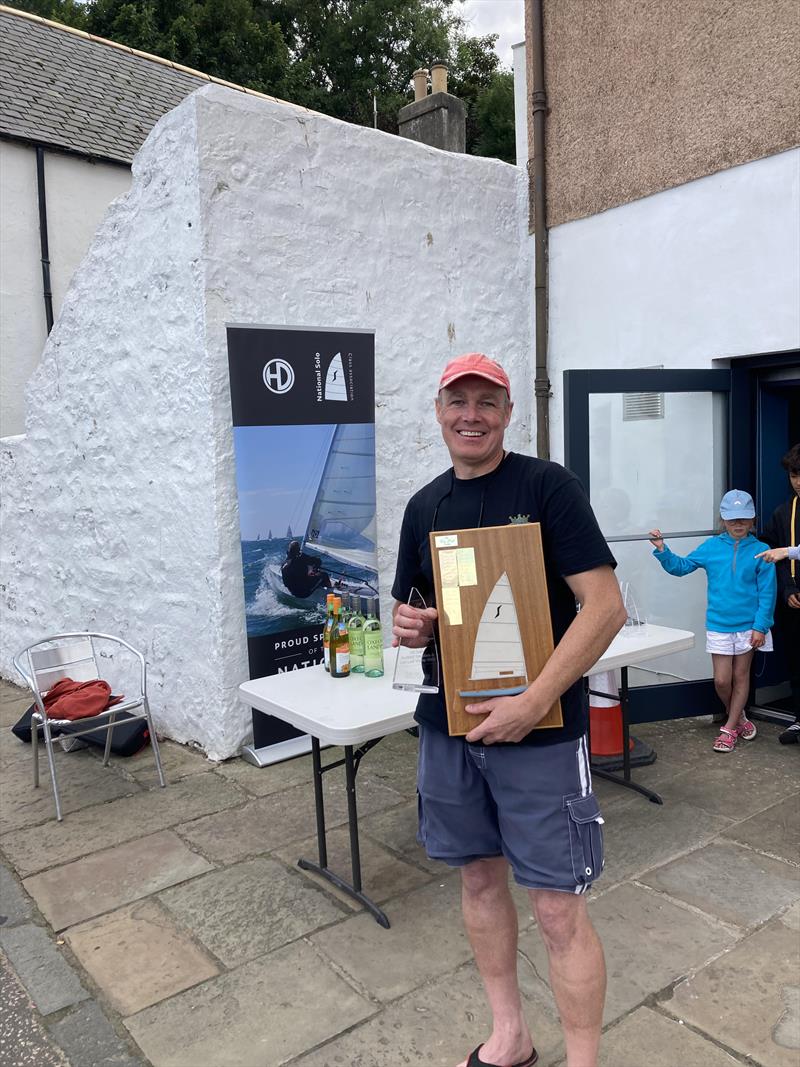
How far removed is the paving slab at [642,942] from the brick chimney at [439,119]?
21.1 ft

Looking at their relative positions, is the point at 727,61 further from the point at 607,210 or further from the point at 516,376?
the point at 516,376

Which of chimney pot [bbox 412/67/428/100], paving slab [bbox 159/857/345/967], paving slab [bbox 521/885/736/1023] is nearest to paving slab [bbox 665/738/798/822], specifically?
paving slab [bbox 521/885/736/1023]

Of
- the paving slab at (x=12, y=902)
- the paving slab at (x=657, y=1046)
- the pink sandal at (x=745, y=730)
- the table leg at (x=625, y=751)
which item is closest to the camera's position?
the paving slab at (x=657, y=1046)

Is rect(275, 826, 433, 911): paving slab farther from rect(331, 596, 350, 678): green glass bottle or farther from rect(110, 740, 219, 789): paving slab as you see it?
rect(110, 740, 219, 789): paving slab

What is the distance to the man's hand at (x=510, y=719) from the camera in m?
1.93

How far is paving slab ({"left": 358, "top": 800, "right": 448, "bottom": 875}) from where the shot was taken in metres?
3.65

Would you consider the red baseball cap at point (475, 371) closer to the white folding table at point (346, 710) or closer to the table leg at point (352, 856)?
the white folding table at point (346, 710)

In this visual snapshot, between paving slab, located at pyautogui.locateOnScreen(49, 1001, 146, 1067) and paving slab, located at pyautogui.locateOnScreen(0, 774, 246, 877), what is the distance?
3.95 feet

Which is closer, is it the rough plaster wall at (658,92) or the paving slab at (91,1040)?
the paving slab at (91,1040)

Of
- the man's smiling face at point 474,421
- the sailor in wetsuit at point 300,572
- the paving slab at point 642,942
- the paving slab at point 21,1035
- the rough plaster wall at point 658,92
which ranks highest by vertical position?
the rough plaster wall at point 658,92

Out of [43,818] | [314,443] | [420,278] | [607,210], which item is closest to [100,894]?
[43,818]

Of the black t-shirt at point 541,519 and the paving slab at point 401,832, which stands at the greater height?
the black t-shirt at point 541,519

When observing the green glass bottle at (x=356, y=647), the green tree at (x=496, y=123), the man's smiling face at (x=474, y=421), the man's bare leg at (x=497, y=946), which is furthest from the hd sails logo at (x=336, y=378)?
the green tree at (x=496, y=123)

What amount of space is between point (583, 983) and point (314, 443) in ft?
12.0
